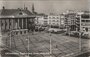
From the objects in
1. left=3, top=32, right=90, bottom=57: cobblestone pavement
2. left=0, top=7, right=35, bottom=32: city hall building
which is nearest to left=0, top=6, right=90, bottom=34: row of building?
left=0, top=7, right=35, bottom=32: city hall building

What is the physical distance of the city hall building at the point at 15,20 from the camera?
2475 mm

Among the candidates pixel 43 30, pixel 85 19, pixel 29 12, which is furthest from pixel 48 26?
pixel 85 19

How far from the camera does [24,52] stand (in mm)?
2438

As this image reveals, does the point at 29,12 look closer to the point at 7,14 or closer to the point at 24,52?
the point at 7,14

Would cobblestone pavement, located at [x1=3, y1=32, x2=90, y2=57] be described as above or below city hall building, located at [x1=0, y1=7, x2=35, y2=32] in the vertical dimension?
below

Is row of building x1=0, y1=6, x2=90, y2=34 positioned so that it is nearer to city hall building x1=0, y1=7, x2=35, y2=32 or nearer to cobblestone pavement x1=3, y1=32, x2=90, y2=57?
city hall building x1=0, y1=7, x2=35, y2=32

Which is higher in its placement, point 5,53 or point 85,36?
point 85,36

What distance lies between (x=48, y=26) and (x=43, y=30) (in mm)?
76

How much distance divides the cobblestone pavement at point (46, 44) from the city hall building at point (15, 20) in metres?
0.12

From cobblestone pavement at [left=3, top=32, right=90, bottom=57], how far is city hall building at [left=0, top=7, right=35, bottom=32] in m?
0.12

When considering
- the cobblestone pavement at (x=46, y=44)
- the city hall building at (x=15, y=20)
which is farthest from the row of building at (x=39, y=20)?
the cobblestone pavement at (x=46, y=44)

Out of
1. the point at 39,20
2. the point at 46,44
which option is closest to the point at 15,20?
the point at 39,20

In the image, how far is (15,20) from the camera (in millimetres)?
2492

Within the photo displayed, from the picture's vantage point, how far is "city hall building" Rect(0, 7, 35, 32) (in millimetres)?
2475
